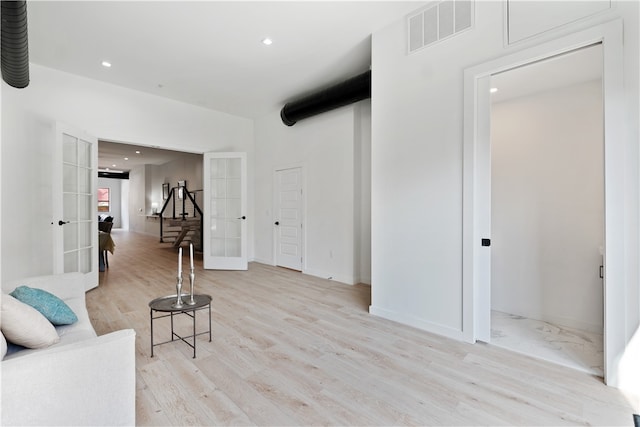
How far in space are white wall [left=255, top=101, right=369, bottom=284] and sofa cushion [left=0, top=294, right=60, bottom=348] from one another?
359 cm

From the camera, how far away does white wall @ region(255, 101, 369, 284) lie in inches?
181

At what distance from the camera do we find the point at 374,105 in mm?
3285

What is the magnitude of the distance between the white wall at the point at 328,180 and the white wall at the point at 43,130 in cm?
225

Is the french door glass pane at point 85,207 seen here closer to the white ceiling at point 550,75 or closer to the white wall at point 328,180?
the white wall at point 328,180

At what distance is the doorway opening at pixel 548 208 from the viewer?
2.76m

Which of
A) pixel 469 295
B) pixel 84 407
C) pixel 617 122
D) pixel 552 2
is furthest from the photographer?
pixel 469 295

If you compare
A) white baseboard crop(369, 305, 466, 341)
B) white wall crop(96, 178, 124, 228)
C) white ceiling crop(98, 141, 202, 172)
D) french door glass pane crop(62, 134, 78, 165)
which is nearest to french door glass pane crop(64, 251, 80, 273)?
french door glass pane crop(62, 134, 78, 165)

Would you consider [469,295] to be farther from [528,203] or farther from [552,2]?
[552,2]

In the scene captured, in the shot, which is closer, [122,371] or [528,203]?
[122,371]

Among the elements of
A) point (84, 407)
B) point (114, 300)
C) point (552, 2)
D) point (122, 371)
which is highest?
point (552, 2)

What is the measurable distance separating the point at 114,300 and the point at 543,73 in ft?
17.7

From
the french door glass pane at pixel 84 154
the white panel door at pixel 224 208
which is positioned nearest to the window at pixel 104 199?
the white panel door at pixel 224 208

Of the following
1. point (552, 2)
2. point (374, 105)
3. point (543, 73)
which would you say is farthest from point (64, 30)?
point (543, 73)

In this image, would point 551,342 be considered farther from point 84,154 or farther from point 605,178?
point 84,154
